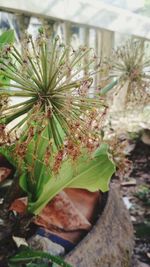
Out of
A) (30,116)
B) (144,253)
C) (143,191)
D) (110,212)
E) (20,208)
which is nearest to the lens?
(30,116)

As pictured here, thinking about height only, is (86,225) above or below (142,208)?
above

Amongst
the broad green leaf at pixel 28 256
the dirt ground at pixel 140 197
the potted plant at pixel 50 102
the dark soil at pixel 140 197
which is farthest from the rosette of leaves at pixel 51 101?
the dark soil at pixel 140 197

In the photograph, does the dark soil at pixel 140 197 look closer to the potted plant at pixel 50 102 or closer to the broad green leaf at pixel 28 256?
the broad green leaf at pixel 28 256

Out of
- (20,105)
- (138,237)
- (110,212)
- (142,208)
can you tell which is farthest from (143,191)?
(20,105)

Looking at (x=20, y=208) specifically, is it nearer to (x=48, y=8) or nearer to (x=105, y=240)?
(x=105, y=240)

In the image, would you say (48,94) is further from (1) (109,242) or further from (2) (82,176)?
(1) (109,242)

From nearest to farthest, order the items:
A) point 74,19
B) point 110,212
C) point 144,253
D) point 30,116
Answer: point 30,116
point 110,212
point 144,253
point 74,19

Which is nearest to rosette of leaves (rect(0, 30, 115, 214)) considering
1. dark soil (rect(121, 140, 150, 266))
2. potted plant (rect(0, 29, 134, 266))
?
potted plant (rect(0, 29, 134, 266))
